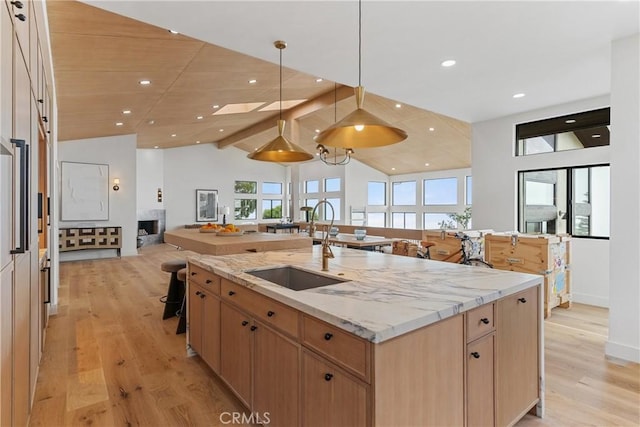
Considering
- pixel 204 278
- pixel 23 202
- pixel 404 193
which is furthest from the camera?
pixel 404 193

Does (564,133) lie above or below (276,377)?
above

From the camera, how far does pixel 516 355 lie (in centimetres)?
183

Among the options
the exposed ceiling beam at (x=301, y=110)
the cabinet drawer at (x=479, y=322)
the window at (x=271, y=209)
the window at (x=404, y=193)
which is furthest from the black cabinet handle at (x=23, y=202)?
the window at (x=271, y=209)

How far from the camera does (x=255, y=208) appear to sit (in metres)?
14.2

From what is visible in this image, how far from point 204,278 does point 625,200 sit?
3.35 meters

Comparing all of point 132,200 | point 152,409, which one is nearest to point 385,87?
point 152,409

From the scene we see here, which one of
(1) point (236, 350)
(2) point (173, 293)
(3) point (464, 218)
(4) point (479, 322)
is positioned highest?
(3) point (464, 218)

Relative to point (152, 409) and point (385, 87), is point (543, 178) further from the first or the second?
point (152, 409)

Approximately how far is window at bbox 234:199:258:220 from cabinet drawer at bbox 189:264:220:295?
11.1m

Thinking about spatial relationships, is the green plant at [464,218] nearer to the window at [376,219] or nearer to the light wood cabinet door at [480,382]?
the window at [376,219]

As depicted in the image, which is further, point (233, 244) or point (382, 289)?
point (233, 244)

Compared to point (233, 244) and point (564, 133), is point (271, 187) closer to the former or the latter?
point (564, 133)

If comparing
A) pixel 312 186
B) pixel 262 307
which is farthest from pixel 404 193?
pixel 262 307

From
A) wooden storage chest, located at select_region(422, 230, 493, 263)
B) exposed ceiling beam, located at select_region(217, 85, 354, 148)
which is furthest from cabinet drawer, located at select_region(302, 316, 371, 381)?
exposed ceiling beam, located at select_region(217, 85, 354, 148)
